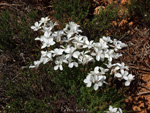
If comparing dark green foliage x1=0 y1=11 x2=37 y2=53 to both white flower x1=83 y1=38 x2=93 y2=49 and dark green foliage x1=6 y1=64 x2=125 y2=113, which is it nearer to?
dark green foliage x1=6 y1=64 x2=125 y2=113

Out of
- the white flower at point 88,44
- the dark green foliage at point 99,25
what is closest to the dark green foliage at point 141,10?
the dark green foliage at point 99,25

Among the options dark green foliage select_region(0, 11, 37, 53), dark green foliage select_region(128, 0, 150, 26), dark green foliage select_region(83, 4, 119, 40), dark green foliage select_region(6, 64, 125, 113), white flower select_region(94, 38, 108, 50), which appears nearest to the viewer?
white flower select_region(94, 38, 108, 50)

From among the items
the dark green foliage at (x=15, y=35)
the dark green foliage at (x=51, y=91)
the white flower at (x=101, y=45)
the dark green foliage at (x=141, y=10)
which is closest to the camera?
the white flower at (x=101, y=45)

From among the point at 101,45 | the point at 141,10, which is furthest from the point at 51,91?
the point at 141,10

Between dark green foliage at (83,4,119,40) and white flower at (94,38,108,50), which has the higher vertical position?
dark green foliage at (83,4,119,40)

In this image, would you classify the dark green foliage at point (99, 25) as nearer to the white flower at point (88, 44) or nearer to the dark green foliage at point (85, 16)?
the dark green foliage at point (85, 16)

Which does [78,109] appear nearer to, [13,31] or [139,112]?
[139,112]

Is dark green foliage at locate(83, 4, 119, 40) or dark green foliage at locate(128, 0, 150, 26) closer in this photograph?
dark green foliage at locate(83, 4, 119, 40)

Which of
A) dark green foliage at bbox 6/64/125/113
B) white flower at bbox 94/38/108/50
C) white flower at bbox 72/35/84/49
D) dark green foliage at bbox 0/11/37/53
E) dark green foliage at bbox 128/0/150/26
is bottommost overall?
dark green foliage at bbox 6/64/125/113

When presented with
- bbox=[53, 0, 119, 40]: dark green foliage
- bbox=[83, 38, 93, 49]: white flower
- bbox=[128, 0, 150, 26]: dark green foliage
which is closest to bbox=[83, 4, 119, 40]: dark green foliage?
bbox=[53, 0, 119, 40]: dark green foliage
